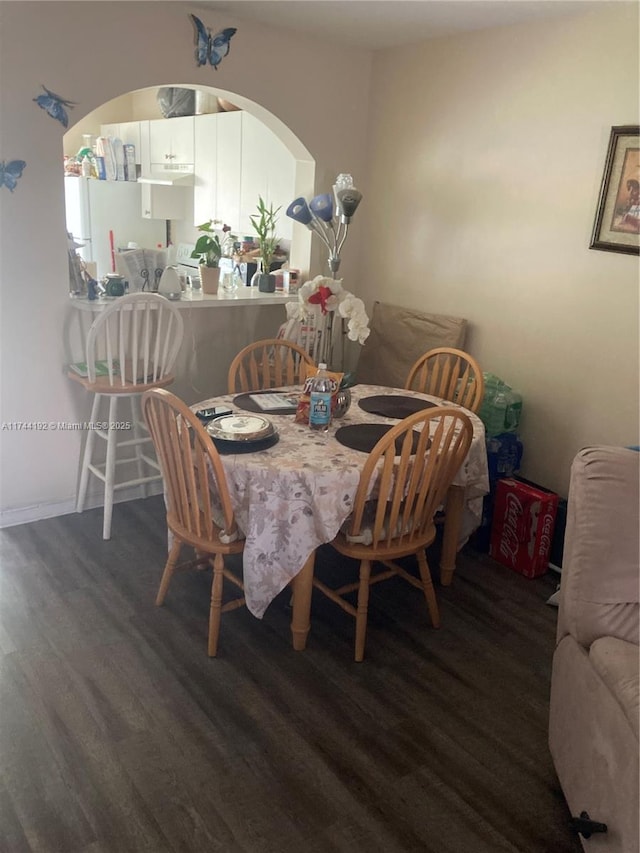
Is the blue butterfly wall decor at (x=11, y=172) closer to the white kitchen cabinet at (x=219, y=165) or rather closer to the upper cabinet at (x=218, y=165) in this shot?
the upper cabinet at (x=218, y=165)

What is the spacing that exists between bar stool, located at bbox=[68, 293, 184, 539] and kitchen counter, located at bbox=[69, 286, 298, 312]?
0.30 ft

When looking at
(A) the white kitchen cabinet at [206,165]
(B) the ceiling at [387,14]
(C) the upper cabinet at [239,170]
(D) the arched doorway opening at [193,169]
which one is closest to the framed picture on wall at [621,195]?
(B) the ceiling at [387,14]

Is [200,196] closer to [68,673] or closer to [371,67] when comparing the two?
[371,67]

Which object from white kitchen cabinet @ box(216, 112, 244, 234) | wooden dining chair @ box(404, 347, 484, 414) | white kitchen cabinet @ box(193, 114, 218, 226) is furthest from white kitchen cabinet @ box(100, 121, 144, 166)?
wooden dining chair @ box(404, 347, 484, 414)

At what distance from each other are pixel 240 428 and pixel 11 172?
1.54 m

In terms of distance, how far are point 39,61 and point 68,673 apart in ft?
7.92

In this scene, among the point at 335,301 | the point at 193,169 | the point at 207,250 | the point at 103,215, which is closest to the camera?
the point at 335,301

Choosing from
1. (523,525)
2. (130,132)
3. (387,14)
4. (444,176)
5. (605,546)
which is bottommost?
(523,525)

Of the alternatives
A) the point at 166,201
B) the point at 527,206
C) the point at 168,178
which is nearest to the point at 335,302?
the point at 527,206

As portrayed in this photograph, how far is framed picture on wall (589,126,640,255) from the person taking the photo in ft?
9.10

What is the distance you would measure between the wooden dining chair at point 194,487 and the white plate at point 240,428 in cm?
11

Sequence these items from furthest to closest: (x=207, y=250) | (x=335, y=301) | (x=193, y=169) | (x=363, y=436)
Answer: (x=193, y=169), (x=207, y=250), (x=335, y=301), (x=363, y=436)

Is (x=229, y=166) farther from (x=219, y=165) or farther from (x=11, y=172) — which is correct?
(x=11, y=172)

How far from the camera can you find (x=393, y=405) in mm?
2955
